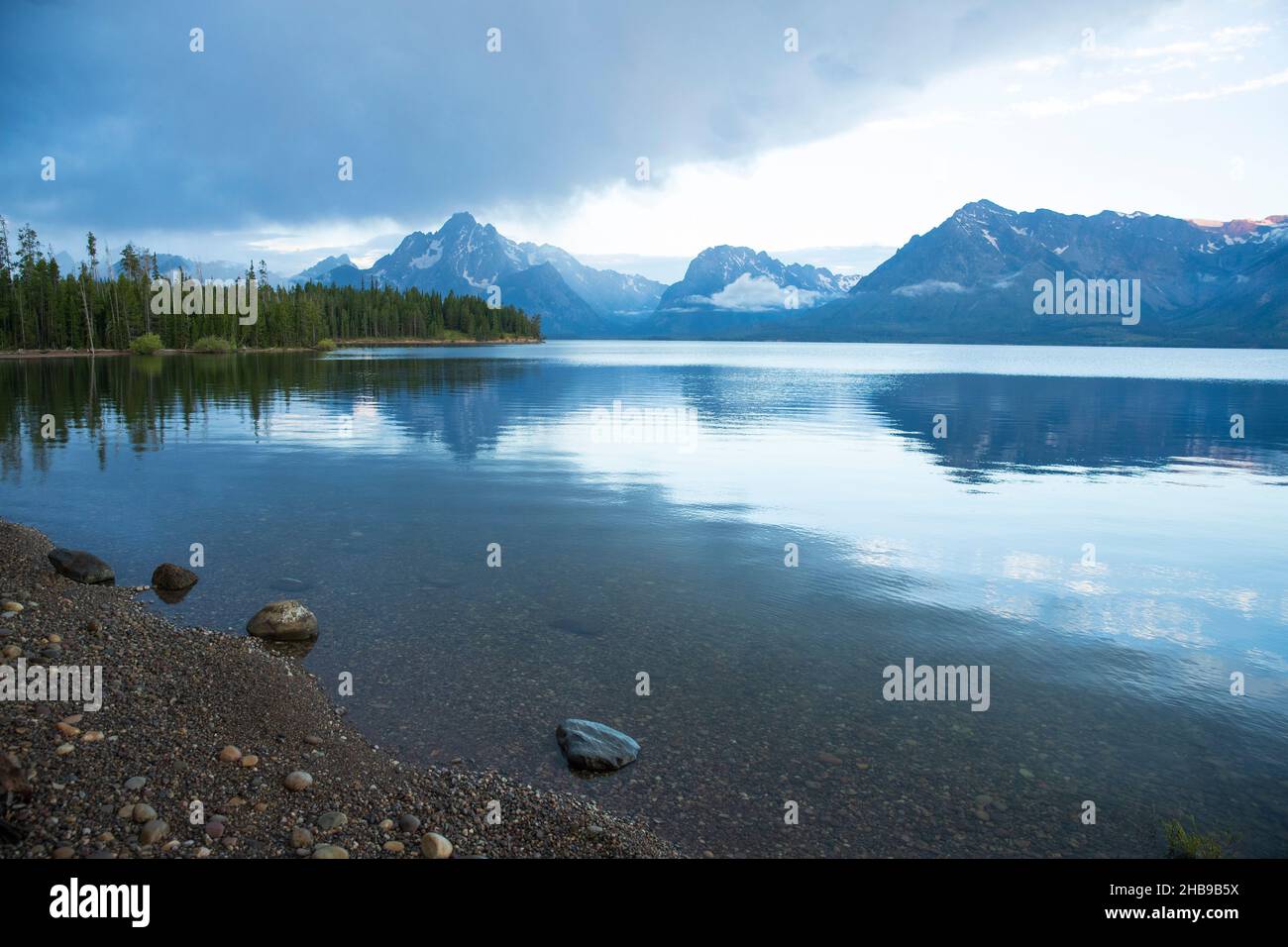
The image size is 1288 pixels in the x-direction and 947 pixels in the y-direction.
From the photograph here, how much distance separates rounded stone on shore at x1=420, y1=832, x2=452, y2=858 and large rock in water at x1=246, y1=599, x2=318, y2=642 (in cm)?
886

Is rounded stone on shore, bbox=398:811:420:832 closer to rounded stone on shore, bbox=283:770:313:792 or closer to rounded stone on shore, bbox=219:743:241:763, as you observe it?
rounded stone on shore, bbox=283:770:313:792

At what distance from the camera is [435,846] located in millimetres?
9070

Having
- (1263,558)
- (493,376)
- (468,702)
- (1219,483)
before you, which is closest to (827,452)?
(1219,483)

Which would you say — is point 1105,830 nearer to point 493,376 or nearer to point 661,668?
point 661,668

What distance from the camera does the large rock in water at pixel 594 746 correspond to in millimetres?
11961

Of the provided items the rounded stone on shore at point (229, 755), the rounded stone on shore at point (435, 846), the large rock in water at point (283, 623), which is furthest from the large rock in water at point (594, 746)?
the large rock in water at point (283, 623)

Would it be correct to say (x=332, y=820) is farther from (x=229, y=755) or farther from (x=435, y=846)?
(x=229, y=755)

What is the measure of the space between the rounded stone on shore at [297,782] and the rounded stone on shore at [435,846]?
7.69 ft

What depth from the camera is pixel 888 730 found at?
13.4 m

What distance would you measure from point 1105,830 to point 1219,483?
34.7 metres

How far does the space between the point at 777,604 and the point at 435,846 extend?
12036 mm

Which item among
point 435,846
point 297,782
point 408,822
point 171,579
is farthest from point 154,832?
point 171,579

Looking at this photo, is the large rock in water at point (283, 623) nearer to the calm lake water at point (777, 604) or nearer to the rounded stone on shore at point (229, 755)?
the calm lake water at point (777, 604)

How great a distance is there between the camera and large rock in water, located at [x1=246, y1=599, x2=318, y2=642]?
16.5 m
